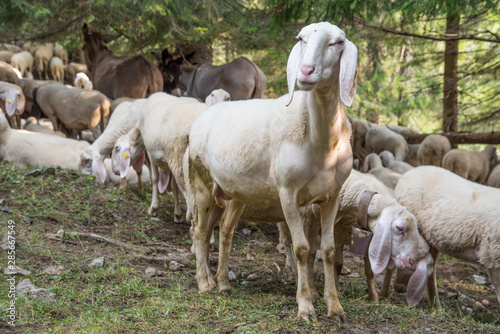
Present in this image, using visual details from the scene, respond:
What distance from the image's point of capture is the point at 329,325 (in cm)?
415

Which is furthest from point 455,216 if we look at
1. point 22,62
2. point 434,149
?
point 22,62

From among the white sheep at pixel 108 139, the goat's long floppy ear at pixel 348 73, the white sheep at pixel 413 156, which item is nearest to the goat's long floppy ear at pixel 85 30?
the white sheep at pixel 108 139

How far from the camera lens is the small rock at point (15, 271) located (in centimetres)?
511

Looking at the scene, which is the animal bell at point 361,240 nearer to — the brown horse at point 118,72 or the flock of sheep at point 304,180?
the flock of sheep at point 304,180

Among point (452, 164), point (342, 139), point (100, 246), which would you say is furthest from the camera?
point (452, 164)

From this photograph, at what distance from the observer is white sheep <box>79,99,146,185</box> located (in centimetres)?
920

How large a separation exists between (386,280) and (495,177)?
17.8ft

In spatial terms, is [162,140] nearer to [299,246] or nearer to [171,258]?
[171,258]

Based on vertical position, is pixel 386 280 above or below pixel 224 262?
below

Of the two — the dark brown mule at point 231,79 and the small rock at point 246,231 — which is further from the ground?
the dark brown mule at point 231,79

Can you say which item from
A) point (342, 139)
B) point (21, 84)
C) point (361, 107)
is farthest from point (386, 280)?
point (361, 107)

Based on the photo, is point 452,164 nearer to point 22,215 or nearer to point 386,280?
point 386,280

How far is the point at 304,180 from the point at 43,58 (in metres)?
20.3

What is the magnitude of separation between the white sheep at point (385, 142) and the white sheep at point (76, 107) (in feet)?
21.0
